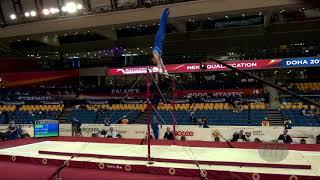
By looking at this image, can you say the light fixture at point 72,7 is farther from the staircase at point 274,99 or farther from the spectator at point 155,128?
the staircase at point 274,99

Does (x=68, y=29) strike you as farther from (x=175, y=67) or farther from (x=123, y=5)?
(x=175, y=67)

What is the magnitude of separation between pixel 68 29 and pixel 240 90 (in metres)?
11.6

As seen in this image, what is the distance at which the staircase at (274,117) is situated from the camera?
1713 centimetres

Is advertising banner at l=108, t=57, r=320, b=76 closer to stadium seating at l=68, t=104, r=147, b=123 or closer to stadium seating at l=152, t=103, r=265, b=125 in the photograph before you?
stadium seating at l=152, t=103, r=265, b=125

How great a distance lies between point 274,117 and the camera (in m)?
17.9

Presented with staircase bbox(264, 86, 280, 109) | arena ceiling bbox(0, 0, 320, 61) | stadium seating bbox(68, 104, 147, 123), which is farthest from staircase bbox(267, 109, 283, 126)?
stadium seating bbox(68, 104, 147, 123)

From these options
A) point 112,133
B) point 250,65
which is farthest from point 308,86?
point 112,133

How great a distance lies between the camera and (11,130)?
15.8 meters

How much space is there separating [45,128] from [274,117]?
1146 centimetres

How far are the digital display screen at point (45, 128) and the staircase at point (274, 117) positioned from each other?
408 inches

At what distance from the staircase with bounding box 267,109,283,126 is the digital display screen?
10.4 m

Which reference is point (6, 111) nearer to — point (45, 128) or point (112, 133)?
point (45, 128)

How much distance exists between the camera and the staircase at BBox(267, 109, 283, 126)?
56.2 ft

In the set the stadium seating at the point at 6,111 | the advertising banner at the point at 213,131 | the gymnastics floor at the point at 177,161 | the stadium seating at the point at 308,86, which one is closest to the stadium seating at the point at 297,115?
the advertising banner at the point at 213,131
